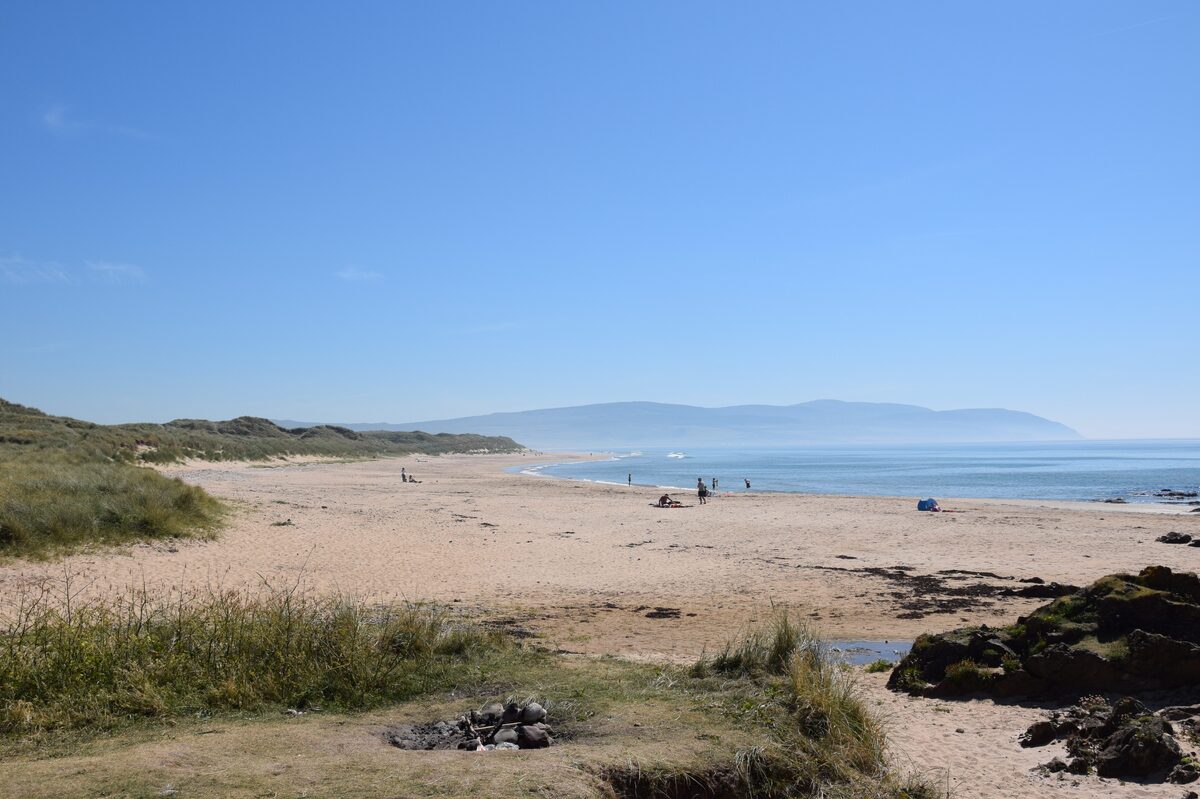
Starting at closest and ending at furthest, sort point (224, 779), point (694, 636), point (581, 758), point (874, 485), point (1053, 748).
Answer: point (224, 779)
point (581, 758)
point (1053, 748)
point (694, 636)
point (874, 485)

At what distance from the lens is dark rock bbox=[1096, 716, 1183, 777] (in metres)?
6.35

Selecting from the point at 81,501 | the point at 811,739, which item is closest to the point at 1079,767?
the point at 811,739

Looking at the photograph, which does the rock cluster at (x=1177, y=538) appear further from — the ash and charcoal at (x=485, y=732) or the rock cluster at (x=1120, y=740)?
the ash and charcoal at (x=485, y=732)

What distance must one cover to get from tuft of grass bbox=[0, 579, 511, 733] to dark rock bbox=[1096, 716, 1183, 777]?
5.62 meters

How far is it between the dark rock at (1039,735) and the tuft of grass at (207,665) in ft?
17.1

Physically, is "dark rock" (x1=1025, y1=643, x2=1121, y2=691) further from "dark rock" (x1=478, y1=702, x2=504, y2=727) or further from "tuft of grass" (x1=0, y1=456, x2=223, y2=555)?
"tuft of grass" (x1=0, y1=456, x2=223, y2=555)

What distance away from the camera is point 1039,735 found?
7.30 meters

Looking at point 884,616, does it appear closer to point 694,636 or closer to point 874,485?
point 694,636

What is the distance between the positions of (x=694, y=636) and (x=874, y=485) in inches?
1776

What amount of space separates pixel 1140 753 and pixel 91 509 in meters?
17.4

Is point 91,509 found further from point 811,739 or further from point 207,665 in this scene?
point 811,739

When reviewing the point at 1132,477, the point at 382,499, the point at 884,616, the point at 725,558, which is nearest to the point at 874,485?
the point at 1132,477

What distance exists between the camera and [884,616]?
13.6 meters

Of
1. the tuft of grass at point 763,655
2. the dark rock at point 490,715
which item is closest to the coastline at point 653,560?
the tuft of grass at point 763,655
